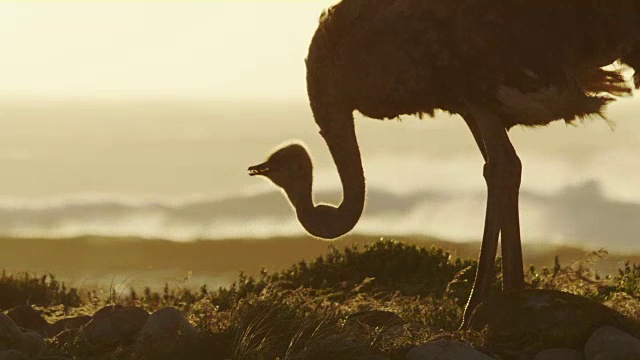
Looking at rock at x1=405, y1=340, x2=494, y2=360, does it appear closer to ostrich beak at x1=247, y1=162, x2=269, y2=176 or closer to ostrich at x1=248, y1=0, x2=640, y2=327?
ostrich at x1=248, y1=0, x2=640, y2=327

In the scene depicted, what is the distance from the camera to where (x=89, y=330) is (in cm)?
1155

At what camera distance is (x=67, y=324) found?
12.2 meters

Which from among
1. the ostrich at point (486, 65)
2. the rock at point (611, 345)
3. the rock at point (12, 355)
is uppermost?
the ostrich at point (486, 65)

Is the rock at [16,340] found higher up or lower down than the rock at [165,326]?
lower down

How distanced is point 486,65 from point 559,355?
229 centimetres

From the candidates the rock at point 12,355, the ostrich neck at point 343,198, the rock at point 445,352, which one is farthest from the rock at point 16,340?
the rock at point 445,352

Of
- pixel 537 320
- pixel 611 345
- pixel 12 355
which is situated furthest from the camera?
pixel 537 320

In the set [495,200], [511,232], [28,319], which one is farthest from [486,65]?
[28,319]

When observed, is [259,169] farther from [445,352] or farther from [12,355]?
[445,352]

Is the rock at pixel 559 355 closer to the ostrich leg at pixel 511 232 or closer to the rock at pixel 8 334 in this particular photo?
the ostrich leg at pixel 511 232

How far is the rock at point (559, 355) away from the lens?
10438 millimetres

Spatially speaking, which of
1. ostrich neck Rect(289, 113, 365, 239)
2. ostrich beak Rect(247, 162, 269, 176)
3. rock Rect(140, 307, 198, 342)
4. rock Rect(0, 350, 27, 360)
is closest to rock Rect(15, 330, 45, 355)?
rock Rect(0, 350, 27, 360)

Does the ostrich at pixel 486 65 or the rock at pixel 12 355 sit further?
the ostrich at pixel 486 65

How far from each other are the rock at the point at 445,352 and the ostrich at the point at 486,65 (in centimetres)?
150
